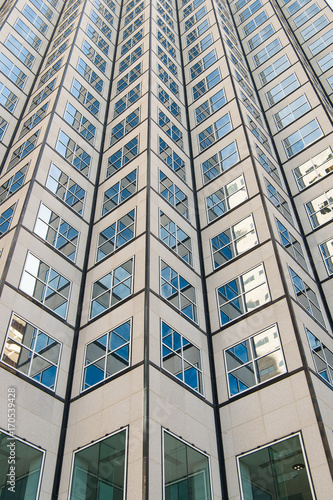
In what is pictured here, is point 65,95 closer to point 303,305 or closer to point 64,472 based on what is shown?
point 303,305

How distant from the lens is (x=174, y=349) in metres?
20.3

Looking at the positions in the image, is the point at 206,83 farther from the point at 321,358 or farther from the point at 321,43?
the point at 321,358

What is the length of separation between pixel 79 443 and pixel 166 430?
3.51 meters

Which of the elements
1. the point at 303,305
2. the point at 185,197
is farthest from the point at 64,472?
the point at 185,197

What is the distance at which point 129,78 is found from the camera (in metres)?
39.6

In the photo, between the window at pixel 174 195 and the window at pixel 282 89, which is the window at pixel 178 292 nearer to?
the window at pixel 174 195

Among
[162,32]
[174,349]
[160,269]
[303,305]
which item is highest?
[162,32]

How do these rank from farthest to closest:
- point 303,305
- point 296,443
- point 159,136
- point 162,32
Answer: point 162,32, point 159,136, point 303,305, point 296,443

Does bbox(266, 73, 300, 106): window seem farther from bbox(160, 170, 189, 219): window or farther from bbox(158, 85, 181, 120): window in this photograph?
bbox(160, 170, 189, 219): window

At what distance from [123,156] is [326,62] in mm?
26979

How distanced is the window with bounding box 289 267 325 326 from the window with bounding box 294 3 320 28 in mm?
40055

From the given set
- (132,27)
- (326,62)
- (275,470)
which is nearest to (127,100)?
(132,27)

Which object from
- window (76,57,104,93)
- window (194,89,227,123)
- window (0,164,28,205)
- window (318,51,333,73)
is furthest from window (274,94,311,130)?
window (0,164,28,205)

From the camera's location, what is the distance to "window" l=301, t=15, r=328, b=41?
50.3m
